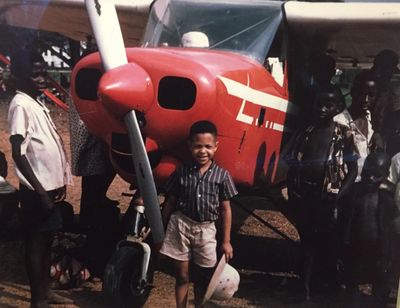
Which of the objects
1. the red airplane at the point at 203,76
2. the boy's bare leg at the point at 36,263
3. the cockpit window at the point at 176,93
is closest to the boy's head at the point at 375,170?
the red airplane at the point at 203,76

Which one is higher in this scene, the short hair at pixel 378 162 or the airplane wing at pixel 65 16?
the airplane wing at pixel 65 16

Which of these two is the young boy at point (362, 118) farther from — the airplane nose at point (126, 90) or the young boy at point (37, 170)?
the young boy at point (37, 170)

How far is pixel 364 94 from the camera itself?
3.79m

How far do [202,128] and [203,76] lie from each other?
0.29 m

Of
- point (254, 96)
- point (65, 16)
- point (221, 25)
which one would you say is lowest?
point (254, 96)

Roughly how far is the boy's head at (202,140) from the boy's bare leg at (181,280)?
0.62m

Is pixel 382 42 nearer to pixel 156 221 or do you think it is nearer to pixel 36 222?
pixel 156 221

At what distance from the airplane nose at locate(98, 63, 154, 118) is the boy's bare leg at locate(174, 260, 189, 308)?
2.99ft

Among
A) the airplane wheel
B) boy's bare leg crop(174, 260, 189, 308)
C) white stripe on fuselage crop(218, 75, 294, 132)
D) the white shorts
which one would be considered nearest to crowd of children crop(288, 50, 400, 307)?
white stripe on fuselage crop(218, 75, 294, 132)

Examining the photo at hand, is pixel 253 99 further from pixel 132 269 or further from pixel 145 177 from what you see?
pixel 132 269

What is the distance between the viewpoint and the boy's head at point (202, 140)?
3020 mm

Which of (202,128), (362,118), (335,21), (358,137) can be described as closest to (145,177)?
(202,128)

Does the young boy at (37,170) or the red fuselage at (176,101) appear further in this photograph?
the young boy at (37,170)

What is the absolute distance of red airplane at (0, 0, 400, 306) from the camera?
3043 millimetres
